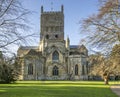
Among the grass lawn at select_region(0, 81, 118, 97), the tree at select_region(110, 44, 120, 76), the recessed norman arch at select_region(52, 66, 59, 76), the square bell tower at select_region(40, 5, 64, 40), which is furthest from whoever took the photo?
the square bell tower at select_region(40, 5, 64, 40)

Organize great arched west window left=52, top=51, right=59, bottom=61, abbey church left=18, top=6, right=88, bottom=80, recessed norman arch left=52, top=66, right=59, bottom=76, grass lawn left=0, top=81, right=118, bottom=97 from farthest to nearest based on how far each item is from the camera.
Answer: great arched west window left=52, top=51, right=59, bottom=61, recessed norman arch left=52, top=66, right=59, bottom=76, abbey church left=18, top=6, right=88, bottom=80, grass lawn left=0, top=81, right=118, bottom=97

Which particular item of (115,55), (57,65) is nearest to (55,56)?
(57,65)

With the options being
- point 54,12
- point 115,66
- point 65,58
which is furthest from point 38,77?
point 115,66

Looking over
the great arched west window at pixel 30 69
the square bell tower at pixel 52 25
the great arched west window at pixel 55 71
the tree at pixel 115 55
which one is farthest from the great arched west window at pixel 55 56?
the tree at pixel 115 55

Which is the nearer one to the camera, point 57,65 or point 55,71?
point 55,71

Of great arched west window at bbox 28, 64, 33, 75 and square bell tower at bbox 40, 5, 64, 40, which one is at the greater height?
square bell tower at bbox 40, 5, 64, 40

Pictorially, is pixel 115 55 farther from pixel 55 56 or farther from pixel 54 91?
pixel 55 56

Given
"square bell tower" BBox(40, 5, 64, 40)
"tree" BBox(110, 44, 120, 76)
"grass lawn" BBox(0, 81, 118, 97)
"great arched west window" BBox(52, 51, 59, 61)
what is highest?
"square bell tower" BBox(40, 5, 64, 40)

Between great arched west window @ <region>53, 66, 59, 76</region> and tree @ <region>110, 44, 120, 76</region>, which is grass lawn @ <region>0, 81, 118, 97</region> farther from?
great arched west window @ <region>53, 66, 59, 76</region>

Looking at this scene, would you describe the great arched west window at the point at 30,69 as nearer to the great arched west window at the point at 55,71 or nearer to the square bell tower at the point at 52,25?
the great arched west window at the point at 55,71

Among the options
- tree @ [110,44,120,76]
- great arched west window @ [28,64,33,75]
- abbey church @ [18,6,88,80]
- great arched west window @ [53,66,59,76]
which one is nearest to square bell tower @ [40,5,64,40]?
abbey church @ [18,6,88,80]

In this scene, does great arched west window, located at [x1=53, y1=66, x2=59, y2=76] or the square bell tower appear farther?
the square bell tower

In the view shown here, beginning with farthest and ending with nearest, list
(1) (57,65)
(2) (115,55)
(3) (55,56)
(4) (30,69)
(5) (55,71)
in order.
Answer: (3) (55,56) < (1) (57,65) < (5) (55,71) < (4) (30,69) < (2) (115,55)

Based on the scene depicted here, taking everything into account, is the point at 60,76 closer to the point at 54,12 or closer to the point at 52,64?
the point at 52,64
